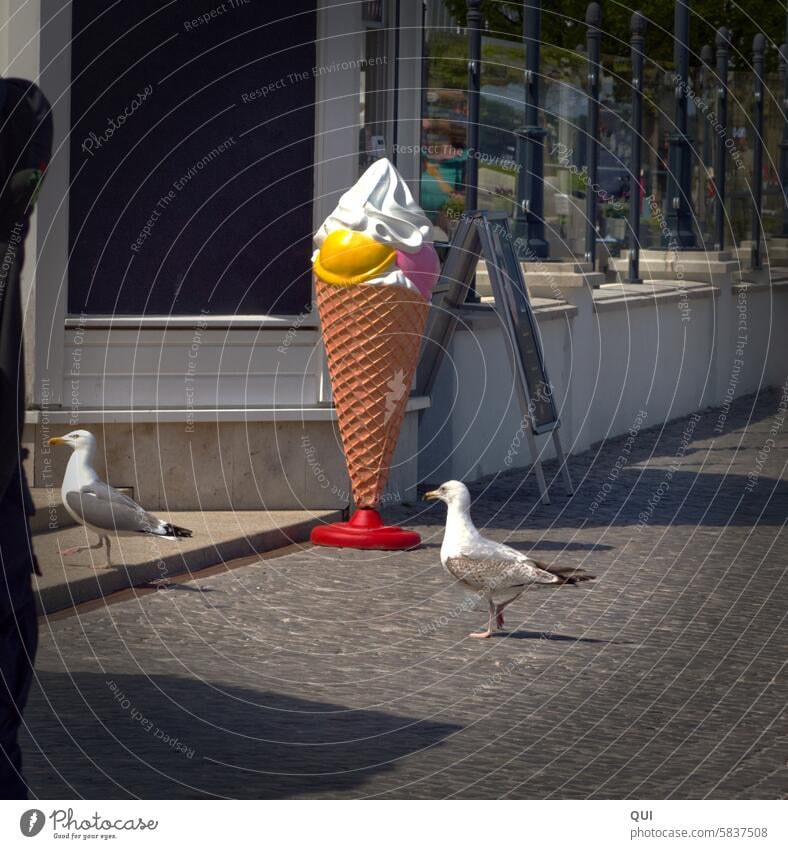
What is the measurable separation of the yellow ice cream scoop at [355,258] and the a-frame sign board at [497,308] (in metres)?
1.72

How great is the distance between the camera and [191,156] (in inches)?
382

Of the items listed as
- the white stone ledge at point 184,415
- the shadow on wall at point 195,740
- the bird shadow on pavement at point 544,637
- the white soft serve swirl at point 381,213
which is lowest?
the shadow on wall at point 195,740

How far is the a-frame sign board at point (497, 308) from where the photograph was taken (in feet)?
36.0

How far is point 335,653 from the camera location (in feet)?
23.2

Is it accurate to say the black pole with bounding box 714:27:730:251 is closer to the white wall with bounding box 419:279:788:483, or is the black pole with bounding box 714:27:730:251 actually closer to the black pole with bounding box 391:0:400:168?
the white wall with bounding box 419:279:788:483

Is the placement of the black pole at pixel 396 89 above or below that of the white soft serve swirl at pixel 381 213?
above

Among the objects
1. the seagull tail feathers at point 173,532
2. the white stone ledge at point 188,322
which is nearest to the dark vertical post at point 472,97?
the white stone ledge at point 188,322

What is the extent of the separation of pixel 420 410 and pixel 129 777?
20.1ft

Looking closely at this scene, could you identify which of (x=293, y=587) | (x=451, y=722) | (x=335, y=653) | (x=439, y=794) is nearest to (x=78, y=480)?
(x=293, y=587)

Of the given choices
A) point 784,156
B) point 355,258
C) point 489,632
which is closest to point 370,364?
point 355,258

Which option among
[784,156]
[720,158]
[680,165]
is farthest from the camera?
[784,156]

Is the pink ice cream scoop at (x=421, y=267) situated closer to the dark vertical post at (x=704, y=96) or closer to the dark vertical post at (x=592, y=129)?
the dark vertical post at (x=592, y=129)

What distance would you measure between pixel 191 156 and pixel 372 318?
1.39 m

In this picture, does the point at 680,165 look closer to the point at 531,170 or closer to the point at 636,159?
the point at 636,159
